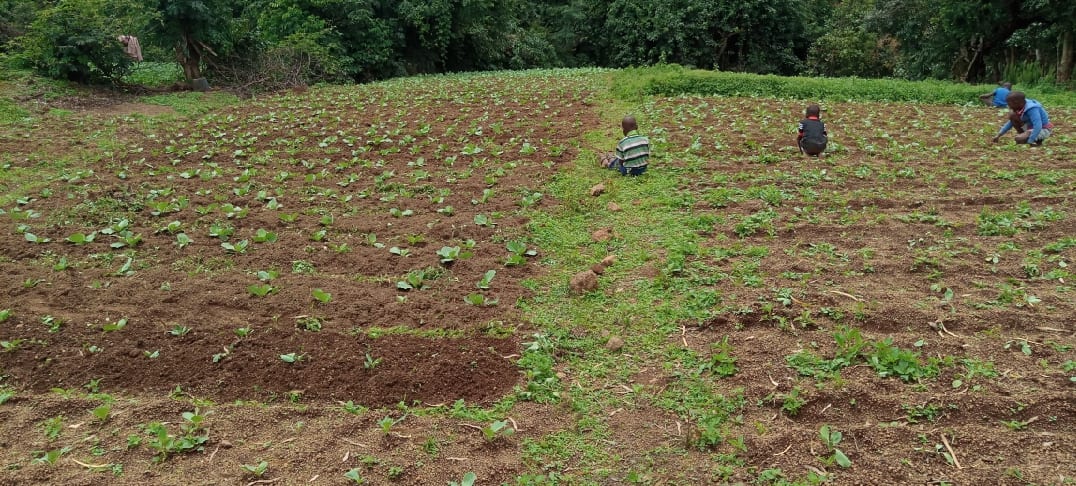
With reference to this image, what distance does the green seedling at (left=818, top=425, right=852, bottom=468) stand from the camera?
11.4 ft

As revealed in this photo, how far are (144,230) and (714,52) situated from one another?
2830 centimetres

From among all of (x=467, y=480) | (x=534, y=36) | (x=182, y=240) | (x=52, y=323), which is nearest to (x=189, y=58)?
(x=182, y=240)

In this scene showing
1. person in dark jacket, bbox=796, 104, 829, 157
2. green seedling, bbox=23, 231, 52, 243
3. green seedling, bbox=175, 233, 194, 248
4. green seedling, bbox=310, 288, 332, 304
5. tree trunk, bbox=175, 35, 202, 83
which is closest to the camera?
green seedling, bbox=310, 288, 332, 304

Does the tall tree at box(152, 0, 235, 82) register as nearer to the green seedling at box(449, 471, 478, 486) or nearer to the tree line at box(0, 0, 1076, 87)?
the tree line at box(0, 0, 1076, 87)

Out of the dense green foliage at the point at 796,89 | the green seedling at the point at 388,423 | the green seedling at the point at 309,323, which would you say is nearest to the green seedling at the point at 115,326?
the green seedling at the point at 309,323

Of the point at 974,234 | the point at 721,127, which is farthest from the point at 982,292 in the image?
the point at 721,127

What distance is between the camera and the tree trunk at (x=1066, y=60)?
19.5 metres

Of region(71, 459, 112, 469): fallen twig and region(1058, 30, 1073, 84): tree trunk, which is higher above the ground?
region(1058, 30, 1073, 84): tree trunk

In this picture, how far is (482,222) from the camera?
291 inches

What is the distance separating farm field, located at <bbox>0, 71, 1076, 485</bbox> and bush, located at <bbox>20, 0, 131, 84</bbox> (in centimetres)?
845

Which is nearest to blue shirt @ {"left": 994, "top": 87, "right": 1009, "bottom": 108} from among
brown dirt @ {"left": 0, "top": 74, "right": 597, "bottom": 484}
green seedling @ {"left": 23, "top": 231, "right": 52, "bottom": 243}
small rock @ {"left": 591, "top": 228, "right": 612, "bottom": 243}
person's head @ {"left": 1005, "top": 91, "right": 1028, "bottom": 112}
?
person's head @ {"left": 1005, "top": 91, "right": 1028, "bottom": 112}

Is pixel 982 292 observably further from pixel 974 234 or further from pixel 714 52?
pixel 714 52

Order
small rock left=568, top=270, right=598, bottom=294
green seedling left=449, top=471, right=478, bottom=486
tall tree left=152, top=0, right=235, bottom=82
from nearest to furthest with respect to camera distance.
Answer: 1. green seedling left=449, top=471, right=478, bottom=486
2. small rock left=568, top=270, right=598, bottom=294
3. tall tree left=152, top=0, right=235, bottom=82

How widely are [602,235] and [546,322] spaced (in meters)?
2.03
